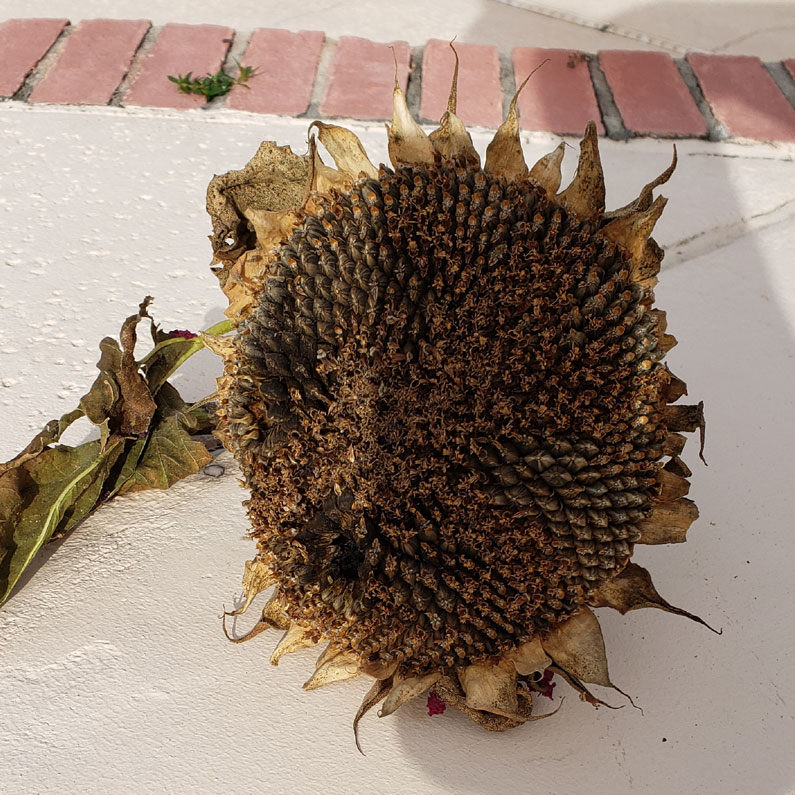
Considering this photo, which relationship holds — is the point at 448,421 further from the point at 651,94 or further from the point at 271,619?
the point at 651,94

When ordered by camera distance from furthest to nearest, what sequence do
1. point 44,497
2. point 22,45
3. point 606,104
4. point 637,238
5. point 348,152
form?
1. point 22,45
2. point 606,104
3. point 44,497
4. point 348,152
5. point 637,238

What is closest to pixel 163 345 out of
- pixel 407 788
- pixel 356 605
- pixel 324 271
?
pixel 324 271

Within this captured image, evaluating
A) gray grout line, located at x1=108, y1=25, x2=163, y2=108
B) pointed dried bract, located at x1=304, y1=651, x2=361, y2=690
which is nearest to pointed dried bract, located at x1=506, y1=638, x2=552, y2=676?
pointed dried bract, located at x1=304, y1=651, x2=361, y2=690

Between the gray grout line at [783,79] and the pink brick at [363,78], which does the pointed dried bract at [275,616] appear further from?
the gray grout line at [783,79]

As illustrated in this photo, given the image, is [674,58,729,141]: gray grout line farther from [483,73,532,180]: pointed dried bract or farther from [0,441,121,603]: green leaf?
[0,441,121,603]: green leaf

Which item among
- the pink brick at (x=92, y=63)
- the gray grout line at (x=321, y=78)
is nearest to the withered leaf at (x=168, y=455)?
the gray grout line at (x=321, y=78)

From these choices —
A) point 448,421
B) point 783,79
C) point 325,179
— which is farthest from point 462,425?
point 783,79
